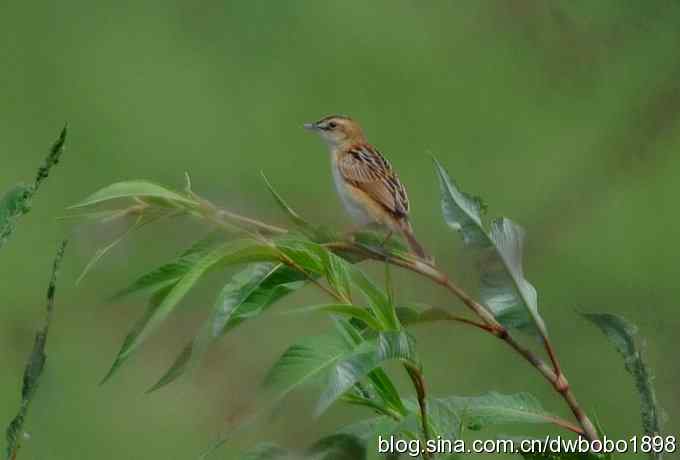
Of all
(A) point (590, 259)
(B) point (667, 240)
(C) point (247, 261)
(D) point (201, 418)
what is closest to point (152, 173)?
(D) point (201, 418)

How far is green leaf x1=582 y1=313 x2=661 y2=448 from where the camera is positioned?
0.48 m

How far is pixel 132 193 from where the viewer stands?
48 centimetres

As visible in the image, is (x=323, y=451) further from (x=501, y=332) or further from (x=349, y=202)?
(x=349, y=202)

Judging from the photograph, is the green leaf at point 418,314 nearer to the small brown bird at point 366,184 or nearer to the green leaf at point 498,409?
the green leaf at point 498,409

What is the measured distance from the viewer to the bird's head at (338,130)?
152 cm

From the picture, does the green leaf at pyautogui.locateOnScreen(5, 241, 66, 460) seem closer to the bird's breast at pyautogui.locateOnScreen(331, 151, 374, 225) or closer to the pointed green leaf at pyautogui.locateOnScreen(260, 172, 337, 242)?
the pointed green leaf at pyautogui.locateOnScreen(260, 172, 337, 242)

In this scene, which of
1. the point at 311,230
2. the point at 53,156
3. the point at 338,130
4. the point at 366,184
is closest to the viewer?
the point at 53,156

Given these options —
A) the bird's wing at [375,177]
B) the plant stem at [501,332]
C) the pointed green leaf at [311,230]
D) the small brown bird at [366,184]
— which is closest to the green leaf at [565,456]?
the plant stem at [501,332]

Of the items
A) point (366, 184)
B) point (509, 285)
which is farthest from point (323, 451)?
point (366, 184)

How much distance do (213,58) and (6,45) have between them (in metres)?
0.33

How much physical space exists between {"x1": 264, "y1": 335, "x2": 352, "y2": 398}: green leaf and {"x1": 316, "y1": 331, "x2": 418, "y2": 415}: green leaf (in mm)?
13

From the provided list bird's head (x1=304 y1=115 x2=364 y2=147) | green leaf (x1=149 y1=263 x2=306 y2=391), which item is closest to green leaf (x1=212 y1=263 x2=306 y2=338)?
green leaf (x1=149 y1=263 x2=306 y2=391)

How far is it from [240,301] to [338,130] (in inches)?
43.1

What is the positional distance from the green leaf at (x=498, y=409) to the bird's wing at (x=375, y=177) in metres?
0.58
